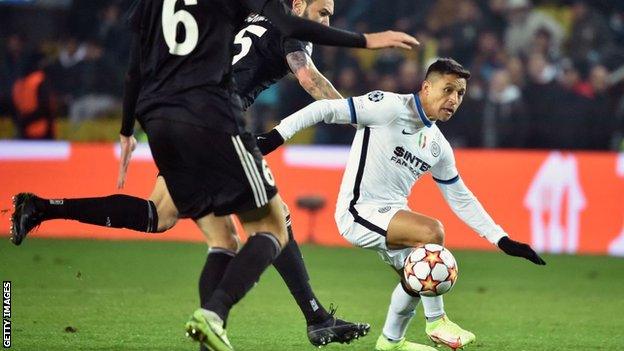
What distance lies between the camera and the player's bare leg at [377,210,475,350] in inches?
261

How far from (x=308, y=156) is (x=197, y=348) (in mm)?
7289

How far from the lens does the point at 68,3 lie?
16.3 metres

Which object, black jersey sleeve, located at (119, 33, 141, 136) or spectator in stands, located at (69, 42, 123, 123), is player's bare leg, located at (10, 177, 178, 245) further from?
spectator in stands, located at (69, 42, 123, 123)

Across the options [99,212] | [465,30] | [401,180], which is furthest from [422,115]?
[465,30]

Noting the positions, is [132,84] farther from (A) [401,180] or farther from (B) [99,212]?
(A) [401,180]

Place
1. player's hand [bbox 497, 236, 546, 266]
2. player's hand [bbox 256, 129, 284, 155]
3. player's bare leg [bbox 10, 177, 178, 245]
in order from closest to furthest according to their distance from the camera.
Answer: player's bare leg [bbox 10, 177, 178, 245] → player's hand [bbox 256, 129, 284, 155] → player's hand [bbox 497, 236, 546, 266]

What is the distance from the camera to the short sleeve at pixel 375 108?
22.5ft

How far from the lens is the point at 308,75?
708 centimetres

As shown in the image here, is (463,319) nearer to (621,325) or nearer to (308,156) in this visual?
(621,325)

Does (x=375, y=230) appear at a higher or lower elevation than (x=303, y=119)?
lower

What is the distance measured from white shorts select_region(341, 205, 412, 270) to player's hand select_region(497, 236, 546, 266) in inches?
21.2

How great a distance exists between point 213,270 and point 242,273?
41 cm

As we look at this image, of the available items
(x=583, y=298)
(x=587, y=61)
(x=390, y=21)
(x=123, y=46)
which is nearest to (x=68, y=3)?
(x=123, y=46)

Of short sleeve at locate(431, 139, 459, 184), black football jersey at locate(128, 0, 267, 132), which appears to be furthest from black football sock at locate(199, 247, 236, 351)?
short sleeve at locate(431, 139, 459, 184)
